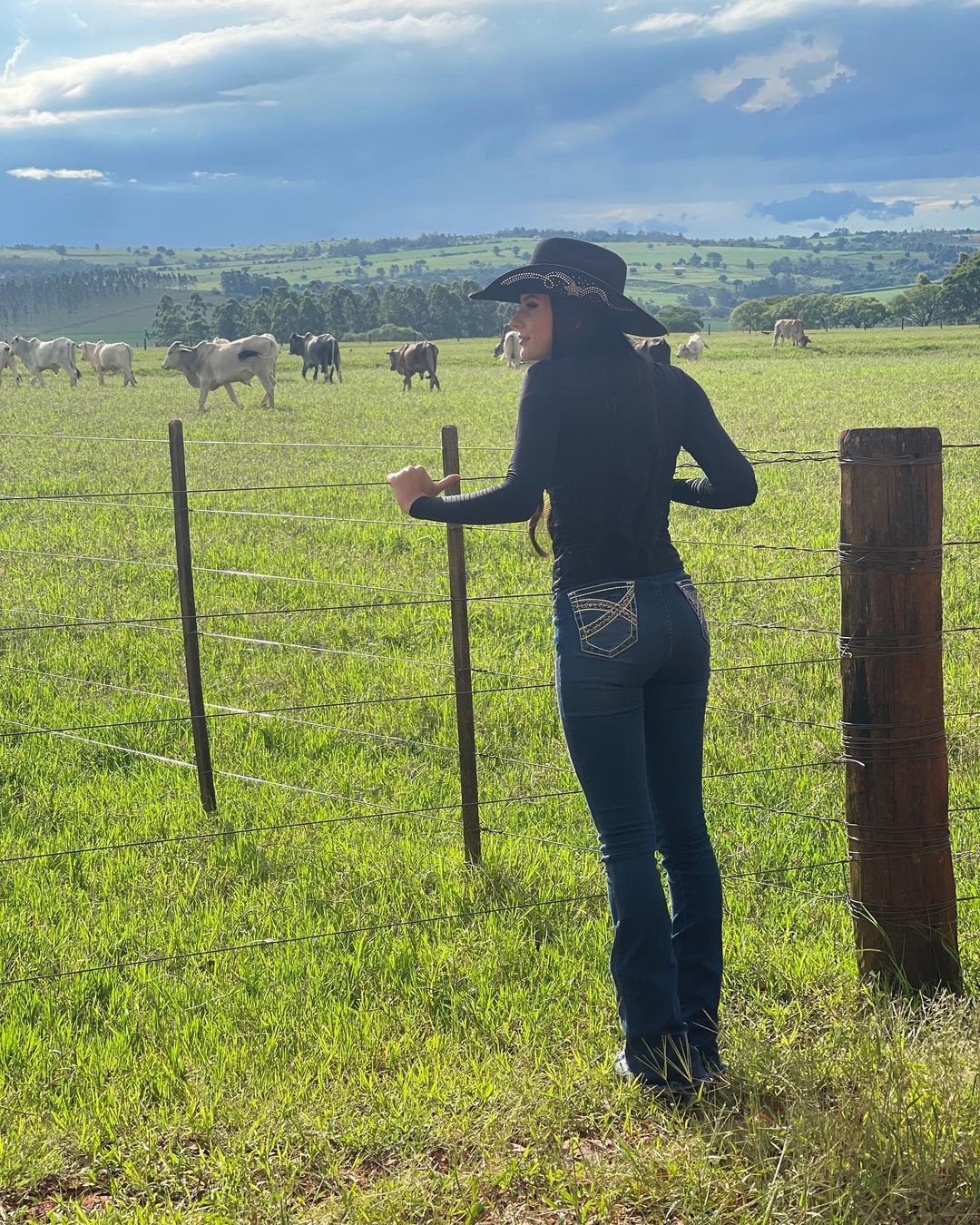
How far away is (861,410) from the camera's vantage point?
79.3ft

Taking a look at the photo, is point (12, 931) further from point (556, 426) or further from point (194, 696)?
point (556, 426)

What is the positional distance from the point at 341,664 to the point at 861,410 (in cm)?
1843

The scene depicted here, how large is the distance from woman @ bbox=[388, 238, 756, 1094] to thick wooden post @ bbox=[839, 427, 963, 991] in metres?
0.54

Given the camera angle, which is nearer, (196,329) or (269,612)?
(269,612)

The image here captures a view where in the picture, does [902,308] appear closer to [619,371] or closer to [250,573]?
[250,573]

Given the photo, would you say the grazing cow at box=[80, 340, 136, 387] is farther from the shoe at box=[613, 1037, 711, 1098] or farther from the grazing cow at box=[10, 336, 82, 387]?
the shoe at box=[613, 1037, 711, 1098]

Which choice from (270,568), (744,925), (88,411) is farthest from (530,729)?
(88,411)

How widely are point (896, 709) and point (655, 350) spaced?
131 centimetres

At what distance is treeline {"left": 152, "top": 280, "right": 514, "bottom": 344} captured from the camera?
356 ft


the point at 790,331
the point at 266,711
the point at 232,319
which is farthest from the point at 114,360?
the point at 232,319

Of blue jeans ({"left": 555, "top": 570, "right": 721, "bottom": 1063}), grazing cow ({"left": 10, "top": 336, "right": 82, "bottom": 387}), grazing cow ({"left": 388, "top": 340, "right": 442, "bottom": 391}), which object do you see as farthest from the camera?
grazing cow ({"left": 10, "top": 336, "right": 82, "bottom": 387})

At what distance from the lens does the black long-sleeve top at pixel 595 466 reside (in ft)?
10.2

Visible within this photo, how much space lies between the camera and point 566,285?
321 centimetres

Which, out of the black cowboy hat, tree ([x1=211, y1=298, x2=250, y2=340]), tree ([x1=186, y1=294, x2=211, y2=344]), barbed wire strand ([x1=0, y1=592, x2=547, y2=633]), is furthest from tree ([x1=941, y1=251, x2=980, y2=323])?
the black cowboy hat
